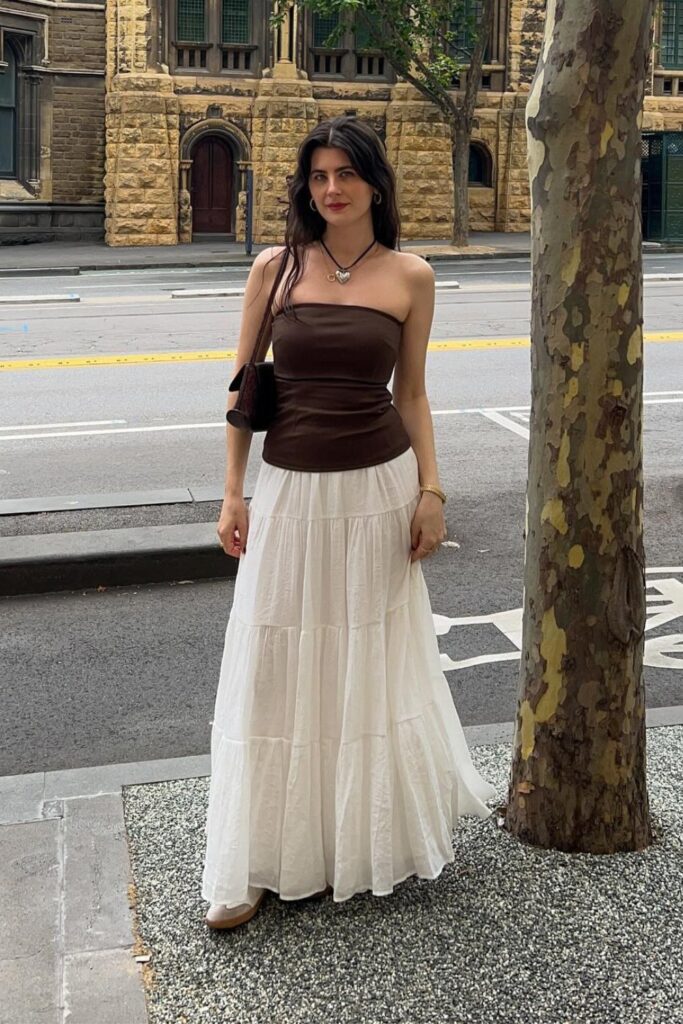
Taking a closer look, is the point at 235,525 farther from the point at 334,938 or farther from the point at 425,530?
the point at 334,938

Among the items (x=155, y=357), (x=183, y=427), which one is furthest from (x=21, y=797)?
(x=155, y=357)

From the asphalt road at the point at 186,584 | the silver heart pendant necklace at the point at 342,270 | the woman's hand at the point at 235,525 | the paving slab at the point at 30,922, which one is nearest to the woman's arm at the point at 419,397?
the silver heart pendant necklace at the point at 342,270

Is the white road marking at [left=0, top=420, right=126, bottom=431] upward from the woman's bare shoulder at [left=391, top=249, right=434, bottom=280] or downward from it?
downward

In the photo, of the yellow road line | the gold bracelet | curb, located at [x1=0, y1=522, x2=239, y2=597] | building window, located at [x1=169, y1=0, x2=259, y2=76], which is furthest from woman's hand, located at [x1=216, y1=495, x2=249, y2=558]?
building window, located at [x1=169, y1=0, x2=259, y2=76]

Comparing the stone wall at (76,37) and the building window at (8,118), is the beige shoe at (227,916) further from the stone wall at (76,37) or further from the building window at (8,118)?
the stone wall at (76,37)

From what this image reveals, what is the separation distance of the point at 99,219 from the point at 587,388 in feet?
103

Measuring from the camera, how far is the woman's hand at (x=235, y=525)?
378cm

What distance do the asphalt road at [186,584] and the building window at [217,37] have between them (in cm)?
1670

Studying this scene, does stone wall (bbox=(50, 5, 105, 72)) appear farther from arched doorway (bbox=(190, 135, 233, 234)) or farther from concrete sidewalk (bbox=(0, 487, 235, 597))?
concrete sidewalk (bbox=(0, 487, 235, 597))

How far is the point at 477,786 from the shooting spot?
4.10 meters

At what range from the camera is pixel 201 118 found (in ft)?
104

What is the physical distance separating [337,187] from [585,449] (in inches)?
40.1

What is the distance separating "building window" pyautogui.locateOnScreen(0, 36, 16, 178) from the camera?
106ft

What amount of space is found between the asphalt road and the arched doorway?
16122 mm
